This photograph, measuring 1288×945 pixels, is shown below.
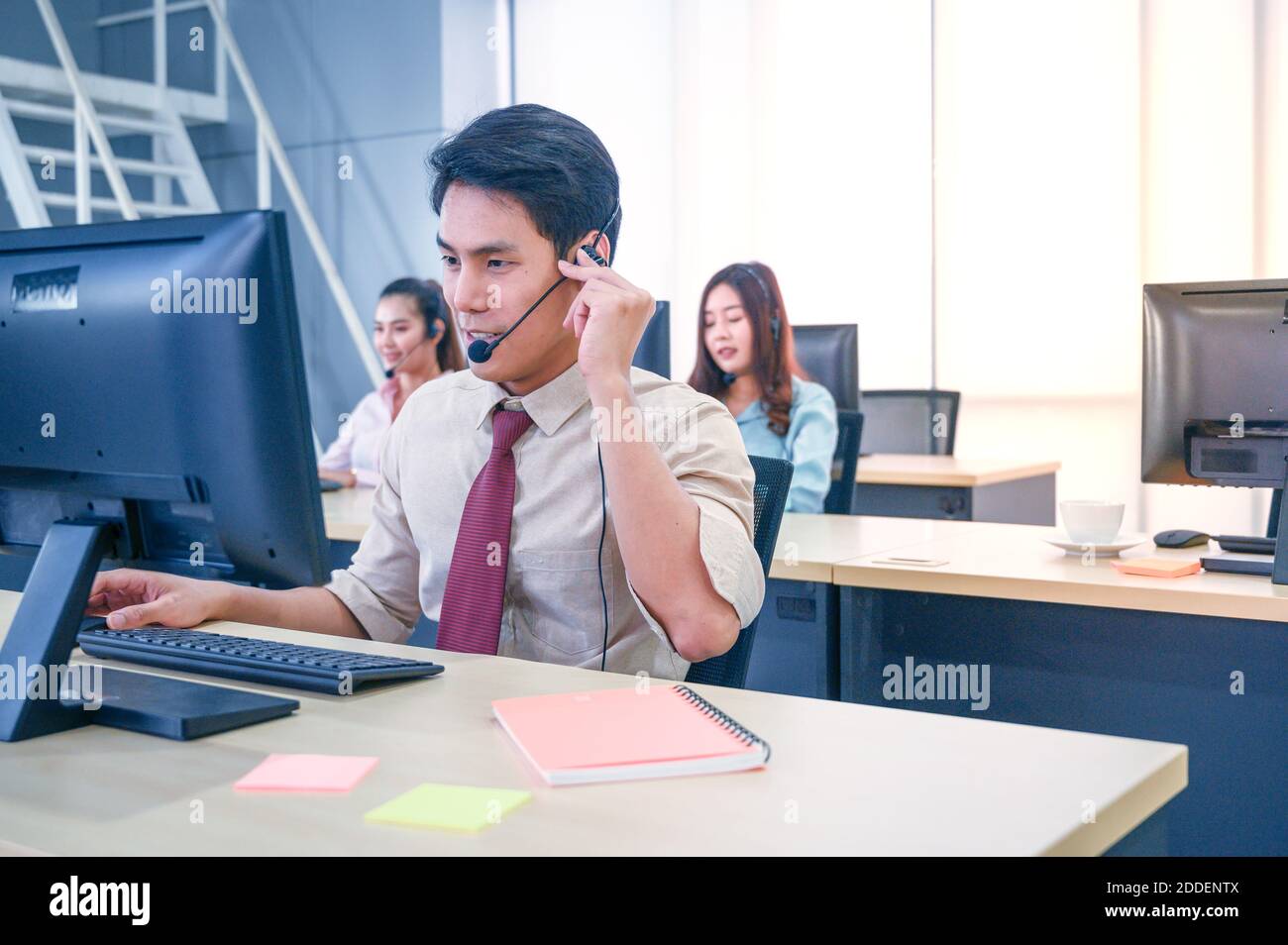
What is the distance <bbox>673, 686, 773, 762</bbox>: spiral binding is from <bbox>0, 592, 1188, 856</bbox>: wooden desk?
0.9 inches

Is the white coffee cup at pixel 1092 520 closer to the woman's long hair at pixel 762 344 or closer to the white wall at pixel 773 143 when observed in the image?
the woman's long hair at pixel 762 344

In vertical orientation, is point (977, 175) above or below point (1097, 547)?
above

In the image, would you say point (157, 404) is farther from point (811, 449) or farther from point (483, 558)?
point (811, 449)

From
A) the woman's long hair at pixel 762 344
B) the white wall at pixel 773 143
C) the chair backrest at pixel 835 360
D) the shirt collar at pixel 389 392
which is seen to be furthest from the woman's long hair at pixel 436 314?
the white wall at pixel 773 143

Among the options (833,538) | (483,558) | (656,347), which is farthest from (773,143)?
(483,558)

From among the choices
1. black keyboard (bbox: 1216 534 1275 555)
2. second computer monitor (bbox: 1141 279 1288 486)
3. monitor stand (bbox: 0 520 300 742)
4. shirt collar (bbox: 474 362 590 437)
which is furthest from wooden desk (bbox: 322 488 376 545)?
black keyboard (bbox: 1216 534 1275 555)

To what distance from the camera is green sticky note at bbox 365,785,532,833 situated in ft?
2.44

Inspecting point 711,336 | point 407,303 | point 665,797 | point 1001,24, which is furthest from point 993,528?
point 1001,24

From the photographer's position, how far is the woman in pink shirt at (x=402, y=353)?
12.9ft

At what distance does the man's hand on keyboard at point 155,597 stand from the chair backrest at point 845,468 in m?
1.91

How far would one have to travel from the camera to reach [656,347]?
244 centimetres

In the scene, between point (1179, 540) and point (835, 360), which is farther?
point (835, 360)

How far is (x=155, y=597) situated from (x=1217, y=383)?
160 cm

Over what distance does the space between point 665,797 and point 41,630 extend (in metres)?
0.55
